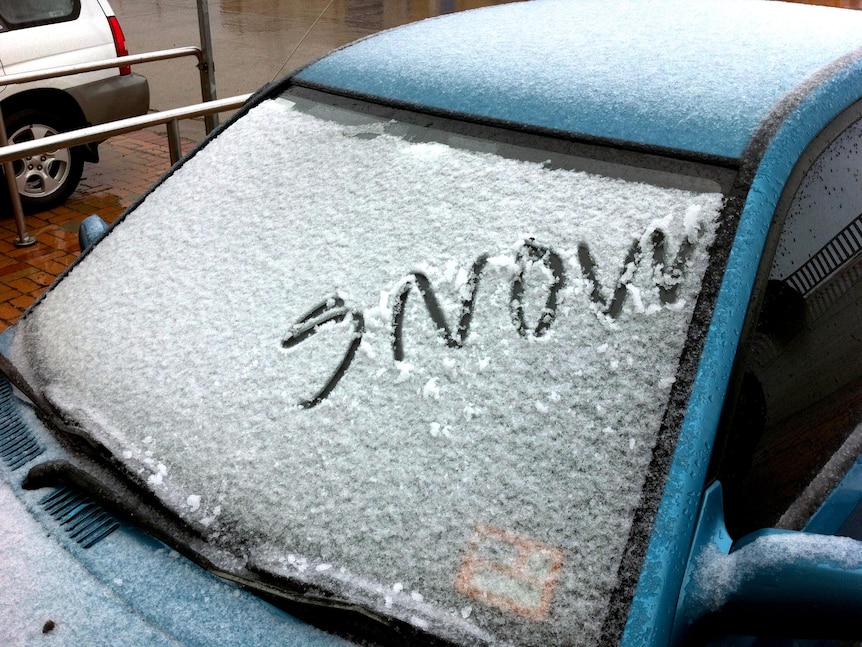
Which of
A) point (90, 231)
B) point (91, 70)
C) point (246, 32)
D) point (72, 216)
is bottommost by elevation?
point (246, 32)

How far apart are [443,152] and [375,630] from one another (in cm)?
87

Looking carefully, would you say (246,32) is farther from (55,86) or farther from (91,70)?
(91,70)

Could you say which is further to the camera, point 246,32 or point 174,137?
point 246,32

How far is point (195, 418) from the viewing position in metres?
1.44

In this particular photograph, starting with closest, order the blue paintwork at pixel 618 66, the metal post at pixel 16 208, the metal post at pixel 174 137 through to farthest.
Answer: the blue paintwork at pixel 618 66
the metal post at pixel 174 137
the metal post at pixel 16 208

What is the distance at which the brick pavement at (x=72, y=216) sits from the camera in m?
4.37

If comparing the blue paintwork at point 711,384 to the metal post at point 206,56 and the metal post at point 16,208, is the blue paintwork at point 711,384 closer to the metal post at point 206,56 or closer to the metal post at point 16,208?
the metal post at point 16,208

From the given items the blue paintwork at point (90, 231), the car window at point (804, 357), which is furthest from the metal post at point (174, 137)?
the car window at point (804, 357)

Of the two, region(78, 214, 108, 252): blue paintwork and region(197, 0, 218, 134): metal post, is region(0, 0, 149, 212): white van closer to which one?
region(197, 0, 218, 134): metal post

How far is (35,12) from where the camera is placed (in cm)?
542

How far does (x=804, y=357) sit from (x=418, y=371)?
740 mm

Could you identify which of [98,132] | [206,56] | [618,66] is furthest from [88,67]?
[618,66]

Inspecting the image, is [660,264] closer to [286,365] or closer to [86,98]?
[286,365]

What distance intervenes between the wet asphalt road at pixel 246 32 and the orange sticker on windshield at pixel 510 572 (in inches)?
249
